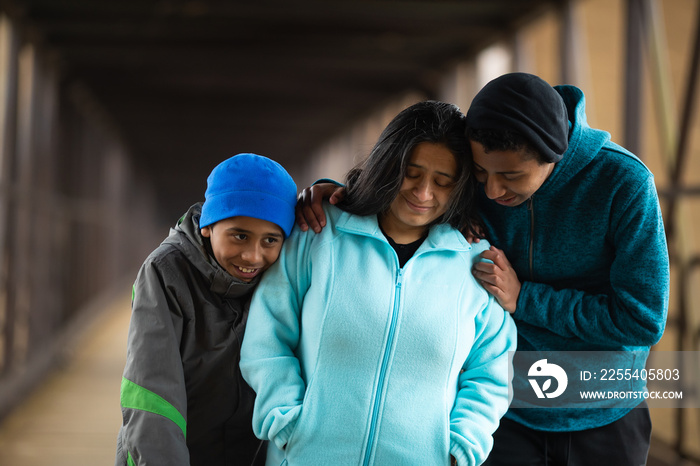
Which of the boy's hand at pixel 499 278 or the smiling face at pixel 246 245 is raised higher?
the smiling face at pixel 246 245

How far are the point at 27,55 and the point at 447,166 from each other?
222 inches

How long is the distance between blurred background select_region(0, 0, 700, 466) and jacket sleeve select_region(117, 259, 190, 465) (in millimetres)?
2937

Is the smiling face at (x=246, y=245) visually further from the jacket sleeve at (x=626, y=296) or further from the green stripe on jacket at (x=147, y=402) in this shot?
the jacket sleeve at (x=626, y=296)

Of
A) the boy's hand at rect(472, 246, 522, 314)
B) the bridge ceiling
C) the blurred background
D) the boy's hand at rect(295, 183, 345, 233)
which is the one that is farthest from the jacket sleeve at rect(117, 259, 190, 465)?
the bridge ceiling

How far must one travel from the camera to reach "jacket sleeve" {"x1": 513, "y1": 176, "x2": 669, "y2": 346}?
1653 mm

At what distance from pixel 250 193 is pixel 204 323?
0.36 m

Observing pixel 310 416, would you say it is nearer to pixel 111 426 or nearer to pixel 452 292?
pixel 452 292

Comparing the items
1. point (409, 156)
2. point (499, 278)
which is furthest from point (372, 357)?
point (409, 156)

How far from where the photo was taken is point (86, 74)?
25.7ft

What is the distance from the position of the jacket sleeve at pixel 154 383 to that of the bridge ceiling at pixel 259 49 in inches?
160

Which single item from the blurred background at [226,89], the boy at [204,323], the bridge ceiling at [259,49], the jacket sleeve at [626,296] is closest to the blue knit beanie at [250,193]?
the boy at [204,323]

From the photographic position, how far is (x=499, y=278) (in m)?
1.72

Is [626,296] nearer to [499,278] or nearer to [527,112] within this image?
[499,278]

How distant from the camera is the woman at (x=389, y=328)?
1594 mm
